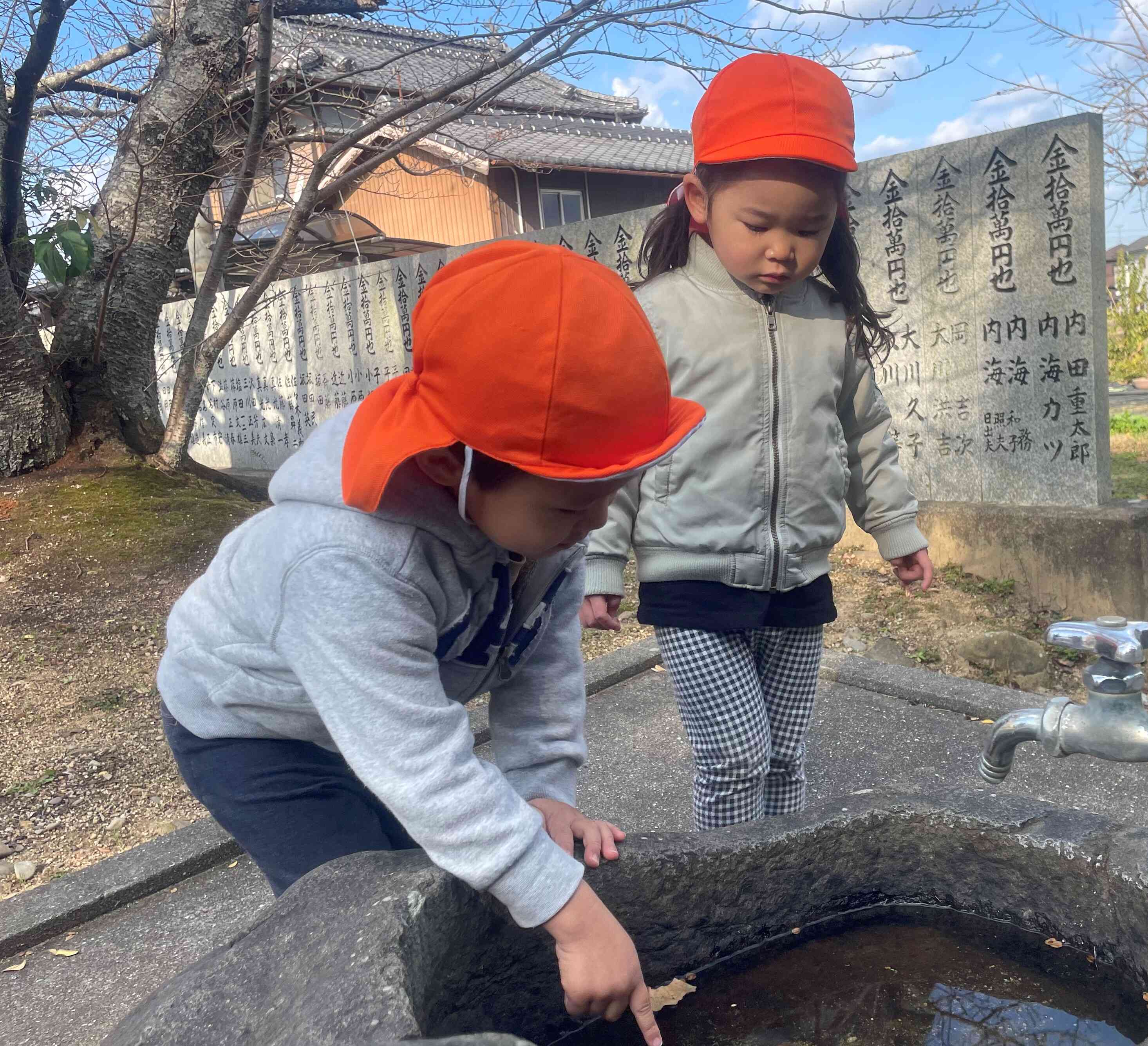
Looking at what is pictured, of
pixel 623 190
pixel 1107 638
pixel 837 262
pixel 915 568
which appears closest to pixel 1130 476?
pixel 915 568

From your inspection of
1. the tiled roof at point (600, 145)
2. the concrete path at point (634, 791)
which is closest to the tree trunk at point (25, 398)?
the concrete path at point (634, 791)

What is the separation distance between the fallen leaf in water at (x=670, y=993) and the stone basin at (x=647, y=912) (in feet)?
0.06

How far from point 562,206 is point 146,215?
1066 cm

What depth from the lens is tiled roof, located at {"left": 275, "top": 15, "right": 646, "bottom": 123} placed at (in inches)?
217

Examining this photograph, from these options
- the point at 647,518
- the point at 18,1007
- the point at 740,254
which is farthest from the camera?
the point at 18,1007

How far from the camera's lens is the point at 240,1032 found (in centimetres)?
101

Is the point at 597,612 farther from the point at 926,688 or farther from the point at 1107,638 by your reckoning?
the point at 926,688

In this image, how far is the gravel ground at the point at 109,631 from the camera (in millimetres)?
3129

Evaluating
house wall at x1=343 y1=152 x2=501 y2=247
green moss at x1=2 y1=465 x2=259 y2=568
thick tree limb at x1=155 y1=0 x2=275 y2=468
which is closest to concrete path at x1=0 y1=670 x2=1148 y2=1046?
green moss at x1=2 y1=465 x2=259 y2=568

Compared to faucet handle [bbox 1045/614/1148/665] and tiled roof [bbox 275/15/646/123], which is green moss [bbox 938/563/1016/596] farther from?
faucet handle [bbox 1045/614/1148/665]

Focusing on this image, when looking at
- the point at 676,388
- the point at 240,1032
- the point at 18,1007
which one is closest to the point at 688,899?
the point at 240,1032

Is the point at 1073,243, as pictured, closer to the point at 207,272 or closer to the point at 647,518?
the point at 647,518

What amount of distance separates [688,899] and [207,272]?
521 centimetres

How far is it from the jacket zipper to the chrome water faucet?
72cm
